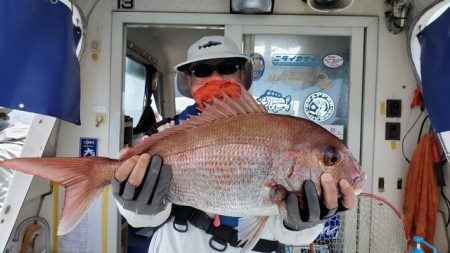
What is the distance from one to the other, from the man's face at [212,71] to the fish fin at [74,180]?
25.5 inches

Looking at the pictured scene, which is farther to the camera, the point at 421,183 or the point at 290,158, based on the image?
the point at 421,183

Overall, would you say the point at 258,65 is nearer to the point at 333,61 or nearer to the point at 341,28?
the point at 333,61

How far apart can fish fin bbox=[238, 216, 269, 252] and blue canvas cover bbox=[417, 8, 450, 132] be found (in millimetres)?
1482

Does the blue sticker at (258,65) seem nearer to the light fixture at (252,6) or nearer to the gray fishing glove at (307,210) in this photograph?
the light fixture at (252,6)

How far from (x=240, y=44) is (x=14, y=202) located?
219cm

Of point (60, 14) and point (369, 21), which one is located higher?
point (369, 21)

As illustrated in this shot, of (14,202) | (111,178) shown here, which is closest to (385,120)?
(111,178)

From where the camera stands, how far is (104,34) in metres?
3.30

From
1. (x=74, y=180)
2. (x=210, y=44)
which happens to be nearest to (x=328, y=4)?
(x=210, y=44)

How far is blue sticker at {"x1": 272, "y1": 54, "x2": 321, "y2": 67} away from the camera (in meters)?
3.26

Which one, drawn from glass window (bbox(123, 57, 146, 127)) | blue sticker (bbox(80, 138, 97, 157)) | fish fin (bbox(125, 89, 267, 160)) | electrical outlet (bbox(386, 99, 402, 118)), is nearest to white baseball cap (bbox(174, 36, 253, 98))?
fish fin (bbox(125, 89, 267, 160))

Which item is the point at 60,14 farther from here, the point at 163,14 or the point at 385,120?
→ the point at 385,120

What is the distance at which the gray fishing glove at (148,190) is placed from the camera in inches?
46.3

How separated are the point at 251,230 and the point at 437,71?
5.69ft
